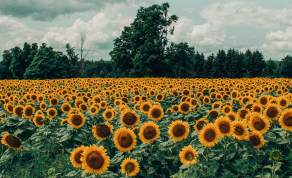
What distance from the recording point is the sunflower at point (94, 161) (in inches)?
112

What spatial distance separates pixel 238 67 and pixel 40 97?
238 ft

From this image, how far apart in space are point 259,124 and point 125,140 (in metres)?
2.05

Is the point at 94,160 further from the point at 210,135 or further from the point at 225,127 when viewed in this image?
the point at 225,127

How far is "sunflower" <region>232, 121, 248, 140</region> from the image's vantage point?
3.12 metres

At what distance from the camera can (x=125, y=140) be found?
3.38m

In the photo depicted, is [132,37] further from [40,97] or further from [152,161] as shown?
[152,161]

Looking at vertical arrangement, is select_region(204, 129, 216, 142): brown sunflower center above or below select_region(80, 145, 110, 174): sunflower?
above

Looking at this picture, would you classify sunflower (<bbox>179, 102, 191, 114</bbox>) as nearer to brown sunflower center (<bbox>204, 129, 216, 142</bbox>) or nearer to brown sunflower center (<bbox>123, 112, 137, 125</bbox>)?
brown sunflower center (<bbox>123, 112, 137, 125</bbox>)

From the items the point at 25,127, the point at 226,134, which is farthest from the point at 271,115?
the point at 25,127

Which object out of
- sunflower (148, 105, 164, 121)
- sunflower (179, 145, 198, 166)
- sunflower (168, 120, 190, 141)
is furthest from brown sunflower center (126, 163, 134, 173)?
sunflower (148, 105, 164, 121)

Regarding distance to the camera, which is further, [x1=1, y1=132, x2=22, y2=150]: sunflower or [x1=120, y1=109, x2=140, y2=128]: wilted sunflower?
[x1=1, y1=132, x2=22, y2=150]: sunflower

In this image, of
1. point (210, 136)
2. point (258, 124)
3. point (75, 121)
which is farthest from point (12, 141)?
point (258, 124)

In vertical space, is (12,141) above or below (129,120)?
below

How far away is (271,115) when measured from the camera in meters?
3.86
